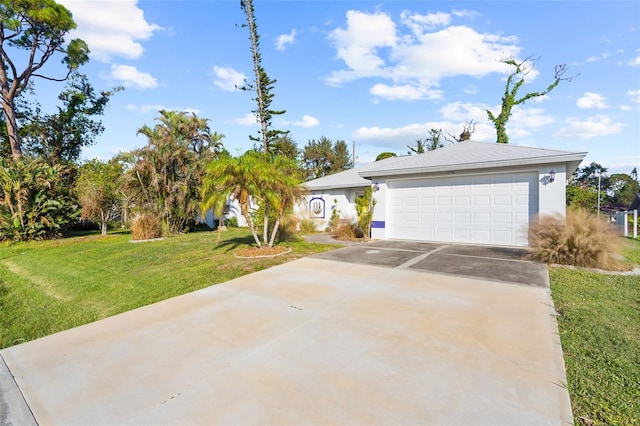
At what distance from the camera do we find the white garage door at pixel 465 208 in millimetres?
9164

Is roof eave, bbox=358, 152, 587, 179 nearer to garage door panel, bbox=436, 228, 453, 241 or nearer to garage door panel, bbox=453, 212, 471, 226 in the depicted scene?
garage door panel, bbox=453, 212, 471, 226

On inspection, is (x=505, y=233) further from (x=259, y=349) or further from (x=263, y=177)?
(x=259, y=349)

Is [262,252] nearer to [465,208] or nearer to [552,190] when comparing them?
[465,208]

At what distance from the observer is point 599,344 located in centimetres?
315

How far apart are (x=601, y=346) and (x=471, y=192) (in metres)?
7.56

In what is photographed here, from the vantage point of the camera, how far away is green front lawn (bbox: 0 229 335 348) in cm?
475

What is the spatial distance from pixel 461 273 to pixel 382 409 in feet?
15.3

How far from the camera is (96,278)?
6984mm

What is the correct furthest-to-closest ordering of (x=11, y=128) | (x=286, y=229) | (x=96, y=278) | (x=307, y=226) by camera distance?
(x=11, y=128) → (x=307, y=226) → (x=286, y=229) → (x=96, y=278)

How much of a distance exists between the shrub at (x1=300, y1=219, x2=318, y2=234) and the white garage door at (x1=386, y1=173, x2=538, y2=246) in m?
4.96

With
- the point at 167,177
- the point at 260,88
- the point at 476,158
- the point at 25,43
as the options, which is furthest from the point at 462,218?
the point at 25,43

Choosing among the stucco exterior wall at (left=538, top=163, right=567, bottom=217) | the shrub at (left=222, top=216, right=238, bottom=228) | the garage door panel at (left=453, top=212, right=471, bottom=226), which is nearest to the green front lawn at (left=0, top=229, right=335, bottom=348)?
the garage door panel at (left=453, top=212, right=471, bottom=226)

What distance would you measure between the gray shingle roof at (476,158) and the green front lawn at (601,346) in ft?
13.5

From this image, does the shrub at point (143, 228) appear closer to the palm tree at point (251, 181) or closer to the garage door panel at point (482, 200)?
the palm tree at point (251, 181)
